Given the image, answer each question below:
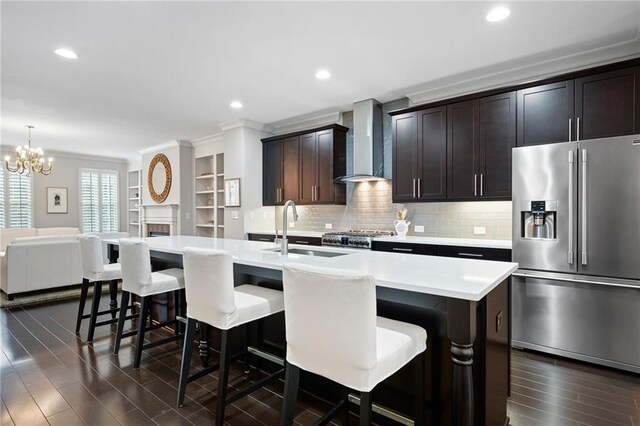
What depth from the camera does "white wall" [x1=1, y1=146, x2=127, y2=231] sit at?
7949 mm

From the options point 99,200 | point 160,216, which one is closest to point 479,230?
point 160,216

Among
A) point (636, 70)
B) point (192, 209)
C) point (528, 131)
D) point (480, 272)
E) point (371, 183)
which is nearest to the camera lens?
point (480, 272)

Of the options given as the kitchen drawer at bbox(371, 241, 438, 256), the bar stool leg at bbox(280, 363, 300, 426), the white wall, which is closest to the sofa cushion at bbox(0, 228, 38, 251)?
the white wall

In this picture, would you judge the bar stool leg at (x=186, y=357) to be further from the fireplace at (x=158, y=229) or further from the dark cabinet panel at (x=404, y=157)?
the fireplace at (x=158, y=229)

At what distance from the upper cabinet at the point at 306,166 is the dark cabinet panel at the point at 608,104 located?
2881mm

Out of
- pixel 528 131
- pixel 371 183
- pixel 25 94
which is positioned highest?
pixel 25 94

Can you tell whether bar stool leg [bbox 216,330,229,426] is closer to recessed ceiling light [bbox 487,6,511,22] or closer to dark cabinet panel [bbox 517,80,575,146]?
recessed ceiling light [bbox 487,6,511,22]

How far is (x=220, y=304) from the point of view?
1949 millimetres

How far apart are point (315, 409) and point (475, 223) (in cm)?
290

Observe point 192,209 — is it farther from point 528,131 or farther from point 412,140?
point 528,131

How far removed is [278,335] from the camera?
247cm

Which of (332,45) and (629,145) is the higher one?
(332,45)

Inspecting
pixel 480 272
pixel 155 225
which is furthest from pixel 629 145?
pixel 155 225

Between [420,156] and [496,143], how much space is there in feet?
2.77
